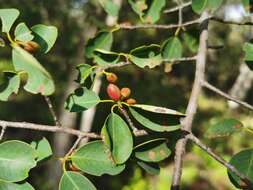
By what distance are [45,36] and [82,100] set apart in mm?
116

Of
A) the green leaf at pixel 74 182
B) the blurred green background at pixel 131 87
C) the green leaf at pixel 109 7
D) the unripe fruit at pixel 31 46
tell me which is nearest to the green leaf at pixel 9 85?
the unripe fruit at pixel 31 46

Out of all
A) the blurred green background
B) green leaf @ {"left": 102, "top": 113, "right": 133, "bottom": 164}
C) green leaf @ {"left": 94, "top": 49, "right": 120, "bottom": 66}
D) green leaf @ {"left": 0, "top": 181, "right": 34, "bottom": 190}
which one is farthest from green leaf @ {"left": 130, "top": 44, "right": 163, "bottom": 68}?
the blurred green background

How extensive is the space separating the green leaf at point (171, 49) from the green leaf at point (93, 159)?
33cm

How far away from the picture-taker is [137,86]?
585 centimetres

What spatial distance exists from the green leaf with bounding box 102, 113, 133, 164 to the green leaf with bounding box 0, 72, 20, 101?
0.16 m

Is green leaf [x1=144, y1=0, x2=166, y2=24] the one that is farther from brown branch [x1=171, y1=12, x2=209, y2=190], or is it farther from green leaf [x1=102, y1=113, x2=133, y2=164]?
green leaf [x1=102, y1=113, x2=133, y2=164]

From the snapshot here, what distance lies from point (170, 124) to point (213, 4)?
257mm

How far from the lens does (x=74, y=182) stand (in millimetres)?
618

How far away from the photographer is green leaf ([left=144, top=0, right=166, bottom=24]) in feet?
2.96

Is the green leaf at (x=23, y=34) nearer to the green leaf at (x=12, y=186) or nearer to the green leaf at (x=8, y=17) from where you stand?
the green leaf at (x=8, y=17)

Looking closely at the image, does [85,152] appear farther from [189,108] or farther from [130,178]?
[130,178]

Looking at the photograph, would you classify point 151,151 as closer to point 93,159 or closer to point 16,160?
point 93,159

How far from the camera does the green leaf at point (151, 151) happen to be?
63 centimetres

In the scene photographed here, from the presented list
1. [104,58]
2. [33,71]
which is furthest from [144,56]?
[33,71]
